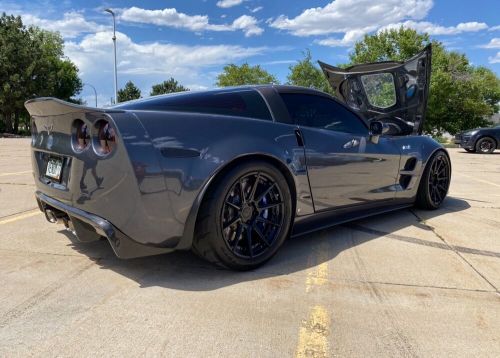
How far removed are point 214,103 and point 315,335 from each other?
64.6 inches

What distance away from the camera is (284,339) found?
2166mm

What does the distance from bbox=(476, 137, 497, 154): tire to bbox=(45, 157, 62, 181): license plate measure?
16.2m

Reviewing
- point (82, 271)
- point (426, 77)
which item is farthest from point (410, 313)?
point (426, 77)

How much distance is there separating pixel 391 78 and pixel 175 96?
337 cm

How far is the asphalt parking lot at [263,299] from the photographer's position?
211 cm

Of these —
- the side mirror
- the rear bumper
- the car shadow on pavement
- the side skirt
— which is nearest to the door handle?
the side mirror

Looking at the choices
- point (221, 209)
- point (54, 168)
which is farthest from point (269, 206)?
point (54, 168)

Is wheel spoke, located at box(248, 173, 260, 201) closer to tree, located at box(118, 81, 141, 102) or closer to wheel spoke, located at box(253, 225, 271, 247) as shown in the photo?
wheel spoke, located at box(253, 225, 271, 247)

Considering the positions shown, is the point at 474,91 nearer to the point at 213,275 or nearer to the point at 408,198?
the point at 408,198

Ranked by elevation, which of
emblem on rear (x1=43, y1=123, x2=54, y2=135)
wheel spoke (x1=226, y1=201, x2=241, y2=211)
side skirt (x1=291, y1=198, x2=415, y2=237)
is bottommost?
side skirt (x1=291, y1=198, x2=415, y2=237)

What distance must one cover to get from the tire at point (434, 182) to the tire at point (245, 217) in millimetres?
2402

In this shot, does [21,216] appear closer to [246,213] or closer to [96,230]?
[96,230]

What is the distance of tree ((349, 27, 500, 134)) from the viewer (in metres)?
32.0

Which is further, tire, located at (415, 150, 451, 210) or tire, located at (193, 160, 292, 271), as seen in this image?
tire, located at (415, 150, 451, 210)
